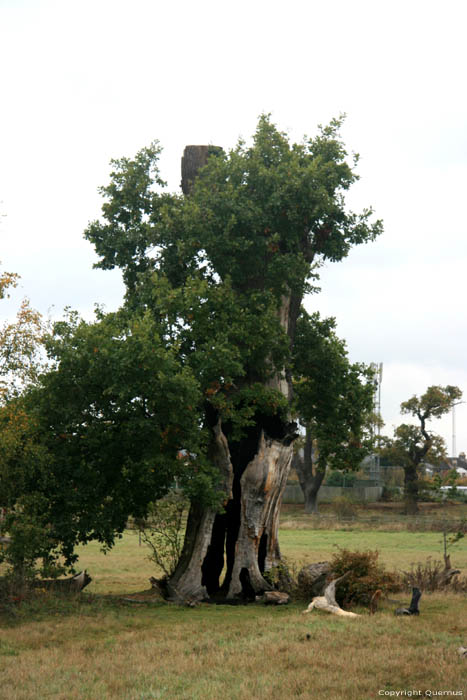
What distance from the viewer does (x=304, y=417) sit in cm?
2369

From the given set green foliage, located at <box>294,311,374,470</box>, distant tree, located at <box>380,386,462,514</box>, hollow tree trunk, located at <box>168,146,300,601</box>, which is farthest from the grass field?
distant tree, located at <box>380,386,462,514</box>

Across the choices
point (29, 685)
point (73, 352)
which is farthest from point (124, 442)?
point (29, 685)

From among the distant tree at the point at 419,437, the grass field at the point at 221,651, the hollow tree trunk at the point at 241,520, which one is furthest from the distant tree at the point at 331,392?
the distant tree at the point at 419,437

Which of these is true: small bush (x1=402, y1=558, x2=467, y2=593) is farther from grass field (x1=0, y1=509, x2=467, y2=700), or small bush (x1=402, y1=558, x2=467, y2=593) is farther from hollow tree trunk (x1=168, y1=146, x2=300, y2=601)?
hollow tree trunk (x1=168, y1=146, x2=300, y2=601)

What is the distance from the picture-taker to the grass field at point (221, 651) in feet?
33.8

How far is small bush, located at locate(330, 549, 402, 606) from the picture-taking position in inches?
678

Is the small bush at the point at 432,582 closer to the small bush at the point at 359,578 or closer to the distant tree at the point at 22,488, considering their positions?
the small bush at the point at 359,578

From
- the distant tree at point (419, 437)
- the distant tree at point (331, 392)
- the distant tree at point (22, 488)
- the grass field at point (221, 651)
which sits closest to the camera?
the grass field at point (221, 651)

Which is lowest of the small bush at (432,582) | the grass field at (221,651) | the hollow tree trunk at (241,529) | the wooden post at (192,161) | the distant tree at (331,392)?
the grass field at (221,651)

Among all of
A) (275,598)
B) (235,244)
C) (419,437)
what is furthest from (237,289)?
(419,437)

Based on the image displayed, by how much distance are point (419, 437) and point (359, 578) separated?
49460mm

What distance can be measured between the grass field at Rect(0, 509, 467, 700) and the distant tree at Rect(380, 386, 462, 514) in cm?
4625

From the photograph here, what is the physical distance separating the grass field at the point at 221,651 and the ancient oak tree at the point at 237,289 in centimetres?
231

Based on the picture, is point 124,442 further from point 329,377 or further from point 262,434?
point 329,377
